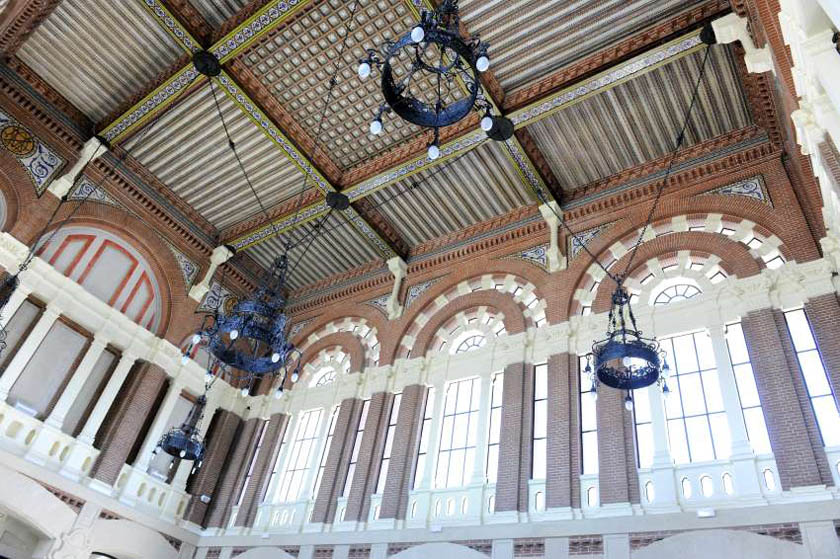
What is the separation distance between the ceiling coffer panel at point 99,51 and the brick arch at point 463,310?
7562 millimetres

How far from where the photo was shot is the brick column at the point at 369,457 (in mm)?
11609

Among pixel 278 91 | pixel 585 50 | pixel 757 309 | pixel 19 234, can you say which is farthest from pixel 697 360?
pixel 19 234

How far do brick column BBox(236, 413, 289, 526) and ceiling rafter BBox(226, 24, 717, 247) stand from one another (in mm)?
4665

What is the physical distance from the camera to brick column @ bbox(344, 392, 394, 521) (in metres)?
11.6

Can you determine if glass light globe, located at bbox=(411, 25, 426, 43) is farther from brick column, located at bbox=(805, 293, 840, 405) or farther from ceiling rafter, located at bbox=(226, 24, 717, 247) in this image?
brick column, located at bbox=(805, 293, 840, 405)

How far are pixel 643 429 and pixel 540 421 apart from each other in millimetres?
1843

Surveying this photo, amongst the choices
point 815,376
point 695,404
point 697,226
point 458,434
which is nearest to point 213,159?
A: point 458,434

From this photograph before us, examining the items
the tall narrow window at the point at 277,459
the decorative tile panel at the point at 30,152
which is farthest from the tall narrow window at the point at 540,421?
the decorative tile panel at the point at 30,152

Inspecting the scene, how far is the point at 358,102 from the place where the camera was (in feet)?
39.8

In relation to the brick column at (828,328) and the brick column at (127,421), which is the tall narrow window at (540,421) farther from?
the brick column at (127,421)

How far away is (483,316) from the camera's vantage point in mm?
13008

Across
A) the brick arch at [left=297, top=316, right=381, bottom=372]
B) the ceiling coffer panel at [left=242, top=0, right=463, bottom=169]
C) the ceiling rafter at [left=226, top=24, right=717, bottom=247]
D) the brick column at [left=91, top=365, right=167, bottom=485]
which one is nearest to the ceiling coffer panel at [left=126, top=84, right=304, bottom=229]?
the ceiling rafter at [left=226, top=24, right=717, bottom=247]

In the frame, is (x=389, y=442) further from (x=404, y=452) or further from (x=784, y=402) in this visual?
(x=784, y=402)

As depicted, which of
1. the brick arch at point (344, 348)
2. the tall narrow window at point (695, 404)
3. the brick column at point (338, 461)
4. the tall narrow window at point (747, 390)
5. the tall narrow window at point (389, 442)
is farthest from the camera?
the brick arch at point (344, 348)
